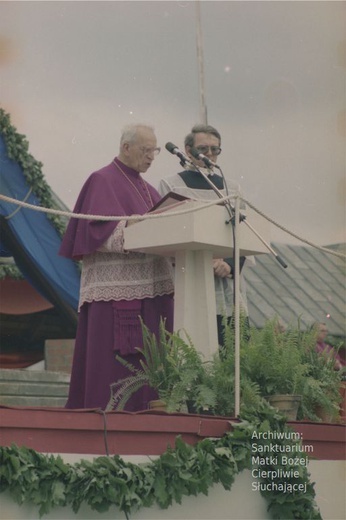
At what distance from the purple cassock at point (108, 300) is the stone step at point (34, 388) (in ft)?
6.70

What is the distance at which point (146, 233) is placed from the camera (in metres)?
5.64

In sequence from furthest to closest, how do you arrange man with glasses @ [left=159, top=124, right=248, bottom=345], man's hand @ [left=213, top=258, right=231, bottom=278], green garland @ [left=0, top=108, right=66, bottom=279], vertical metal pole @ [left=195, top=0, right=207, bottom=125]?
green garland @ [left=0, top=108, right=66, bottom=279] → vertical metal pole @ [left=195, top=0, right=207, bottom=125] → man with glasses @ [left=159, top=124, right=248, bottom=345] → man's hand @ [left=213, top=258, right=231, bottom=278]

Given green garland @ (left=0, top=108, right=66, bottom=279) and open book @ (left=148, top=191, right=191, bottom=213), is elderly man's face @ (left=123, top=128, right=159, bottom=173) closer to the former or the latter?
open book @ (left=148, top=191, right=191, bottom=213)

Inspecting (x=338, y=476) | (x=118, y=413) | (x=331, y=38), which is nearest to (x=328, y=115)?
(x=331, y=38)

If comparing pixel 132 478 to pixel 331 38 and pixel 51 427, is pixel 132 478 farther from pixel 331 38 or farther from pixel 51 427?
pixel 331 38

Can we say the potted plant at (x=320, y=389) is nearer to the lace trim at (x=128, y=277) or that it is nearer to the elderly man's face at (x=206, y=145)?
the lace trim at (x=128, y=277)

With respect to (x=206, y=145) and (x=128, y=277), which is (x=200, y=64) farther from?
(x=128, y=277)

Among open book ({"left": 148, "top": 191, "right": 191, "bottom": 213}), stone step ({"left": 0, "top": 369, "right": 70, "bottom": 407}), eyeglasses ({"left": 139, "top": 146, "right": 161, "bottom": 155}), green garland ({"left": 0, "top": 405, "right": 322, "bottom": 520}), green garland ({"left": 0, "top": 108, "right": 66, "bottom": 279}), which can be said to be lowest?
green garland ({"left": 0, "top": 405, "right": 322, "bottom": 520})

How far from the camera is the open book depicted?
560 centimetres

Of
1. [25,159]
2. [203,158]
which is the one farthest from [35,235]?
[203,158]

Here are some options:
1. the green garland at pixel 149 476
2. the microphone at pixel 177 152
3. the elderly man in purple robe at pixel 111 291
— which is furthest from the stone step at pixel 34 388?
the green garland at pixel 149 476

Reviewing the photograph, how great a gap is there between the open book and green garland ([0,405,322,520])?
1.10 meters

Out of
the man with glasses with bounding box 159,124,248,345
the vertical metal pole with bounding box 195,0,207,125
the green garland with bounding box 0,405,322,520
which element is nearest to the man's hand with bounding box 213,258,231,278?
the man with glasses with bounding box 159,124,248,345

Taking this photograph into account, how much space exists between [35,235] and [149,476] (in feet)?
14.5
